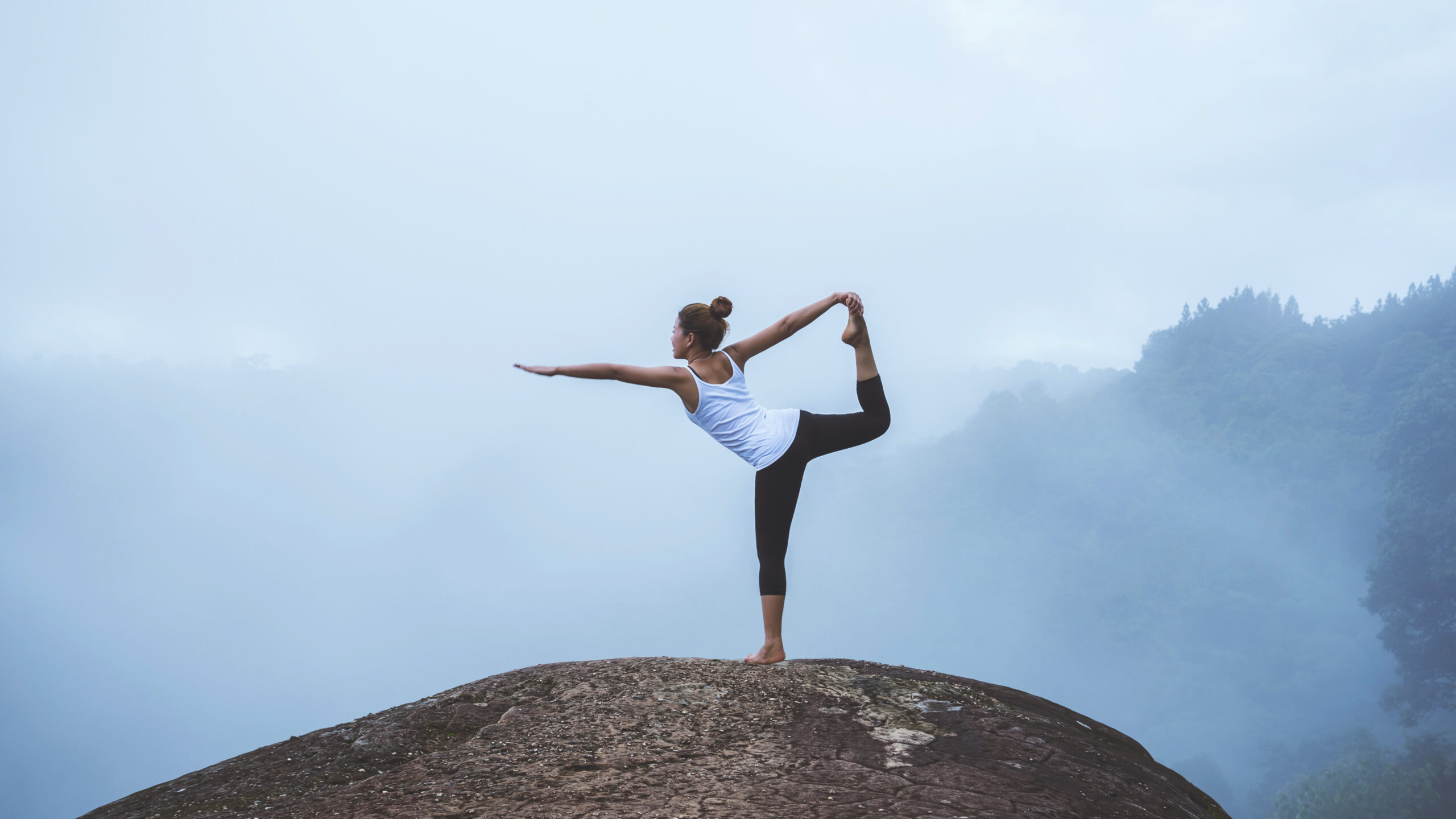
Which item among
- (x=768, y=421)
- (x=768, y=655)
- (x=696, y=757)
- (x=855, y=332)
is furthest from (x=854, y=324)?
(x=696, y=757)

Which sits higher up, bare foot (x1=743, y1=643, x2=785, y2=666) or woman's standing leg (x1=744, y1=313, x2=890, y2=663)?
woman's standing leg (x1=744, y1=313, x2=890, y2=663)

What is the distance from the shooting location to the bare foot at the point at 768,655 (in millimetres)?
6555

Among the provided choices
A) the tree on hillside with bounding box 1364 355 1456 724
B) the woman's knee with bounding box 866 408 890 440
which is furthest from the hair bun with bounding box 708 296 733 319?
the tree on hillside with bounding box 1364 355 1456 724

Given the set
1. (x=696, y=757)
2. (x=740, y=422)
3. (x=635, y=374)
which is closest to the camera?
(x=696, y=757)

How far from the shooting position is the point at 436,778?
15.2 ft

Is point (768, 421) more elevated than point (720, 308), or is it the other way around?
point (720, 308)

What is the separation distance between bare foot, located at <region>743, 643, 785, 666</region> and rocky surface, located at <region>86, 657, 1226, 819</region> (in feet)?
0.65

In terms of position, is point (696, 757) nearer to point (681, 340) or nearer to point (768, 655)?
point (768, 655)

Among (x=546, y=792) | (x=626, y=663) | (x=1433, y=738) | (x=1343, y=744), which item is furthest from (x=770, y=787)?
(x=1343, y=744)

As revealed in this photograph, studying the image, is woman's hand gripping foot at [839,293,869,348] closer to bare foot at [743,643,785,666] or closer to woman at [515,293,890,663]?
woman at [515,293,890,663]

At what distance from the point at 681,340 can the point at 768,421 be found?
3.07ft

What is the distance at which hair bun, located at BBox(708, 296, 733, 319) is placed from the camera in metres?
6.67

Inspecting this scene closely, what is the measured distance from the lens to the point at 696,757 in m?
4.70

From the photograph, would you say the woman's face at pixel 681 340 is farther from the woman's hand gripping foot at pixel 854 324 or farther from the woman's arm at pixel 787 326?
the woman's hand gripping foot at pixel 854 324
